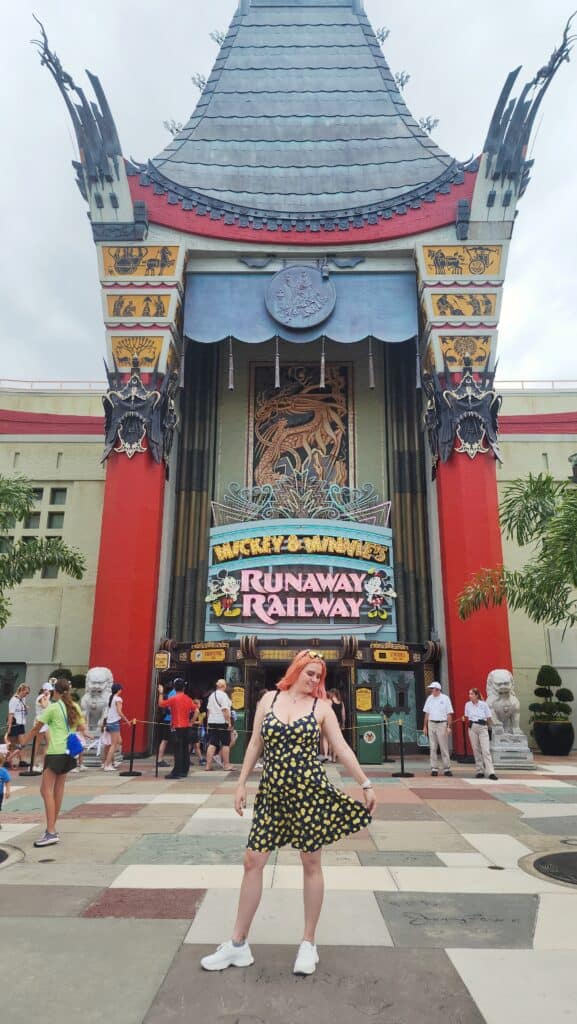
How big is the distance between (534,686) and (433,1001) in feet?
67.5

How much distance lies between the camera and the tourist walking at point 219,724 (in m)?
13.3

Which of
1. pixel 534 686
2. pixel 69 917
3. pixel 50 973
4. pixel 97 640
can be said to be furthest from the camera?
pixel 534 686

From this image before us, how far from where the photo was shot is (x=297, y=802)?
12.6 ft

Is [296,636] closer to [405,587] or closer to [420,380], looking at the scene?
[405,587]

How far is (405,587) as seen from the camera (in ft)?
74.3

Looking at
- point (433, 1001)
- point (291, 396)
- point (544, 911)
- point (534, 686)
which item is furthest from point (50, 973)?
point (291, 396)

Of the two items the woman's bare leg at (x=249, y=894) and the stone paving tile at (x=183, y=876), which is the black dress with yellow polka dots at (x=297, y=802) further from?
the stone paving tile at (x=183, y=876)

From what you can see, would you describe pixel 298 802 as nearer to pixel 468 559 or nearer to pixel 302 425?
pixel 468 559

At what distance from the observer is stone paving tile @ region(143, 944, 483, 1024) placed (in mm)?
3240

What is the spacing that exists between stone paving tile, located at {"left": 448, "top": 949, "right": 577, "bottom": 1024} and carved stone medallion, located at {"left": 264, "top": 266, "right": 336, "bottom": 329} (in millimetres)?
21105

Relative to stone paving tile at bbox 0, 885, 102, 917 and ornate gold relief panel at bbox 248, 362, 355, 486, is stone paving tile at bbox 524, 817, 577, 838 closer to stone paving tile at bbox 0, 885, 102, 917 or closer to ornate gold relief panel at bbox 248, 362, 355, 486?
stone paving tile at bbox 0, 885, 102, 917

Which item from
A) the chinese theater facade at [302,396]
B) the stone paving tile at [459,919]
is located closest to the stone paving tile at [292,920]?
the stone paving tile at [459,919]

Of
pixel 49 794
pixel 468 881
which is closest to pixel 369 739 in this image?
pixel 49 794

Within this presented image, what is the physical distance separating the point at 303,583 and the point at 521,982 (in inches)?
691
